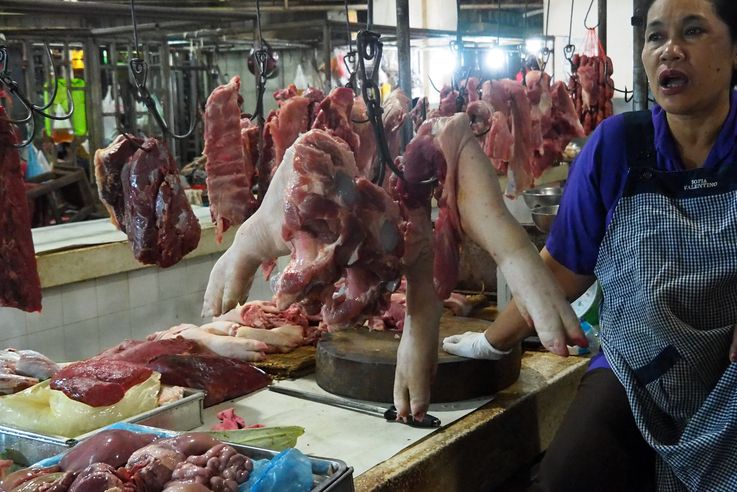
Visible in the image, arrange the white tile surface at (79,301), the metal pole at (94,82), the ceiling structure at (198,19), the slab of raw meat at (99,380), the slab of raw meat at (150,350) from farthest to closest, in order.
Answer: the metal pole at (94,82), the white tile surface at (79,301), the ceiling structure at (198,19), the slab of raw meat at (150,350), the slab of raw meat at (99,380)

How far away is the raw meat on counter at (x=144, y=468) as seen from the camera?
2.17 m

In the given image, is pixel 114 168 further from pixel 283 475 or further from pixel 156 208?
pixel 283 475

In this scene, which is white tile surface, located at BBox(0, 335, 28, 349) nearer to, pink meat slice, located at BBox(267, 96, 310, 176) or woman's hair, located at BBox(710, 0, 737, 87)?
pink meat slice, located at BBox(267, 96, 310, 176)

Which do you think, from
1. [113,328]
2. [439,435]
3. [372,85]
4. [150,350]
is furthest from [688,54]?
[113,328]

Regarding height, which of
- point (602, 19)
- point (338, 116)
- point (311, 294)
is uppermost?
point (602, 19)

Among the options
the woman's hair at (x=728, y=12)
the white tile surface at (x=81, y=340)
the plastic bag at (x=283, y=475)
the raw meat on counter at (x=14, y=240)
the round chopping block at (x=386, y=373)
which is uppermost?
the woman's hair at (x=728, y=12)

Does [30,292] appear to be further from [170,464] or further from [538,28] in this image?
[538,28]

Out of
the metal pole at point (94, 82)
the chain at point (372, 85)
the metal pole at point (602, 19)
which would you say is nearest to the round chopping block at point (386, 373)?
the chain at point (372, 85)

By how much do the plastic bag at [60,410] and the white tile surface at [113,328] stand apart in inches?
72.6

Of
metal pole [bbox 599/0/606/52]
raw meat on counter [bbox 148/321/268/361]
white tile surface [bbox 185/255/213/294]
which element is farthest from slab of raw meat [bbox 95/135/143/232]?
metal pole [bbox 599/0/606/52]

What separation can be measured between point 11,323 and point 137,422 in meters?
2.03

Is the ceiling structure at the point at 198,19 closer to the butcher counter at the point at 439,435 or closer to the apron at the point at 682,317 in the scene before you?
the apron at the point at 682,317

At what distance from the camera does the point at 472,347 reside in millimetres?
3566

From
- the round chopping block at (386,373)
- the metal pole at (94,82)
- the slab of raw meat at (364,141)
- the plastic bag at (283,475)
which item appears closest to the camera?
the plastic bag at (283,475)
